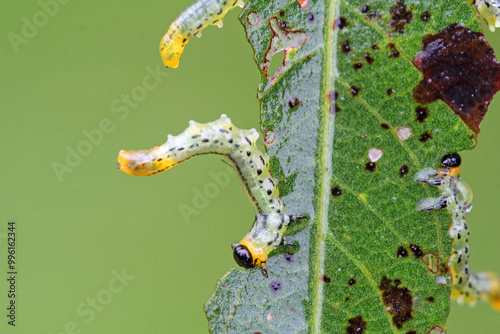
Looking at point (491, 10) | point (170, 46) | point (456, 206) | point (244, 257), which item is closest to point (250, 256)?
point (244, 257)

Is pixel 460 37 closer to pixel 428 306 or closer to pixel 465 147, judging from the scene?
pixel 465 147

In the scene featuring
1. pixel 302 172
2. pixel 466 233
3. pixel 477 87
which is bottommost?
pixel 466 233

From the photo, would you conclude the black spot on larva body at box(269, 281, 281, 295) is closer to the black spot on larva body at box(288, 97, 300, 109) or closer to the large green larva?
the large green larva

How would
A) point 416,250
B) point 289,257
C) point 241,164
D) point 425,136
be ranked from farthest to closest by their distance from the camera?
point 241,164 → point 289,257 → point 416,250 → point 425,136

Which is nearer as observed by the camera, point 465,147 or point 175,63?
point 465,147

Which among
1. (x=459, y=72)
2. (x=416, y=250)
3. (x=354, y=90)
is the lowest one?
(x=416, y=250)

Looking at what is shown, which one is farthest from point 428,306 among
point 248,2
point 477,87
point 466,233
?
point 248,2

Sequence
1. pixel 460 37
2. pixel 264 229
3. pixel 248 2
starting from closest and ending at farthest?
1. pixel 460 37
2. pixel 248 2
3. pixel 264 229

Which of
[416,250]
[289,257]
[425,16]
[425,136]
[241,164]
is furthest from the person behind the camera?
[241,164]

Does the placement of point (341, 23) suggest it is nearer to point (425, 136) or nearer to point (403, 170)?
point (425, 136)
